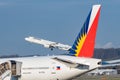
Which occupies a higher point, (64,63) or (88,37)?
(88,37)

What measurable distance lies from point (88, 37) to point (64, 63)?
3.50m

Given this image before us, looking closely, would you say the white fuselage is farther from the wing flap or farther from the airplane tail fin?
the airplane tail fin

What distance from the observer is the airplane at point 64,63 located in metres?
51.6

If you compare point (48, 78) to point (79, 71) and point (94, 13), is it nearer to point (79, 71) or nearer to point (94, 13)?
point (79, 71)

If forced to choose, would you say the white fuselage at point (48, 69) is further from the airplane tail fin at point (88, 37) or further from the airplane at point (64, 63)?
the airplane tail fin at point (88, 37)

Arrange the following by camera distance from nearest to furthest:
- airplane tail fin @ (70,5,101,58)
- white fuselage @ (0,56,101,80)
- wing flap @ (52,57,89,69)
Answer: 1. wing flap @ (52,57,89,69)
2. white fuselage @ (0,56,101,80)
3. airplane tail fin @ (70,5,101,58)

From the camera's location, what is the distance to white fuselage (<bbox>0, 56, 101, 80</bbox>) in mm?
51719

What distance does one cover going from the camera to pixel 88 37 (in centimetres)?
5212

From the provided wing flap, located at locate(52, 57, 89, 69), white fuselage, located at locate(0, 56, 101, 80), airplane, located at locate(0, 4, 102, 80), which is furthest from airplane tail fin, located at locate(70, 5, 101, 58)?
wing flap, located at locate(52, 57, 89, 69)

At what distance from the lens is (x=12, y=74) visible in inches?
2115

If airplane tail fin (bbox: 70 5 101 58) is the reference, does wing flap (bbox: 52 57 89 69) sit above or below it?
below

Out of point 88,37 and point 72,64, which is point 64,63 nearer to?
point 72,64

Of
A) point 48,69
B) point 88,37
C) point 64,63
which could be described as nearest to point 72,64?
point 64,63

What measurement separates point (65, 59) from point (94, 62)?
2883mm
